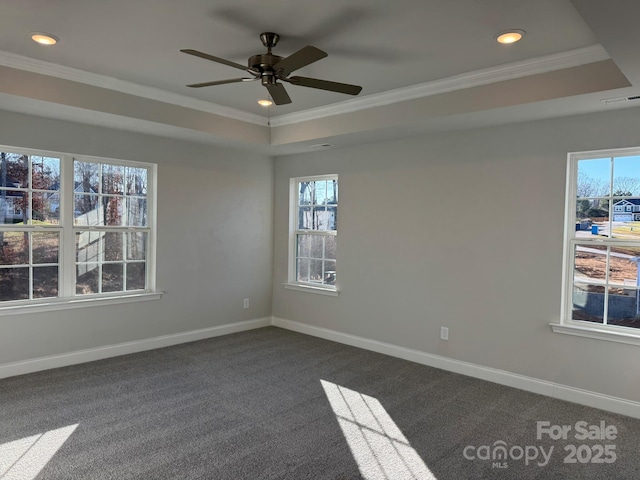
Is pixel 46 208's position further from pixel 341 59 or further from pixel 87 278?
pixel 341 59

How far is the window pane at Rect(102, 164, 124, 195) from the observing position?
447 centimetres

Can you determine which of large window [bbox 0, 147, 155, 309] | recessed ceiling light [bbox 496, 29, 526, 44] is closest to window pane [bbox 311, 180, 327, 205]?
large window [bbox 0, 147, 155, 309]

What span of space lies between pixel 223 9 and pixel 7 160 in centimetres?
271

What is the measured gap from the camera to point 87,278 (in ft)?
14.4

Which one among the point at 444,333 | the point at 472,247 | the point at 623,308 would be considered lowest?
the point at 444,333

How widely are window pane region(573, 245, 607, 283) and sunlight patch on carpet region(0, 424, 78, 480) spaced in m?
4.08

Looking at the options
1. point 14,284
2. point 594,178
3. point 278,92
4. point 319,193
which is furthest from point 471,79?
point 14,284

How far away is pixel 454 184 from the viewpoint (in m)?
4.26

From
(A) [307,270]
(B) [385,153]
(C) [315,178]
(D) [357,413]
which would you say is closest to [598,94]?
(B) [385,153]

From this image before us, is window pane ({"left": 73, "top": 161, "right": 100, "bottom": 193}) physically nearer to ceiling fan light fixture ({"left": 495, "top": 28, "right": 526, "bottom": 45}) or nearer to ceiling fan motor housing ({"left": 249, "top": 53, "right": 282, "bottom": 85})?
ceiling fan motor housing ({"left": 249, "top": 53, "right": 282, "bottom": 85})

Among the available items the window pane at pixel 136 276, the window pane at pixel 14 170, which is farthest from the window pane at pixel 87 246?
the window pane at pixel 14 170

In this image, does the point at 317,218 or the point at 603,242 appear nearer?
the point at 603,242

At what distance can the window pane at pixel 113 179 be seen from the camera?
4469 millimetres

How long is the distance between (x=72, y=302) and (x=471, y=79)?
4190 millimetres
